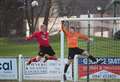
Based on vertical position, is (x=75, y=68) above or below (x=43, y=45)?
below

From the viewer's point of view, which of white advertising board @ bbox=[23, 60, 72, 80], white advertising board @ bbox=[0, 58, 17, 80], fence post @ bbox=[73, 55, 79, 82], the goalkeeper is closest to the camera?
fence post @ bbox=[73, 55, 79, 82]

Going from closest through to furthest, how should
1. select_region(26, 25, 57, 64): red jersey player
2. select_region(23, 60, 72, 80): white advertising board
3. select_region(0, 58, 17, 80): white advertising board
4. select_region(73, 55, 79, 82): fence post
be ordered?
select_region(73, 55, 79, 82): fence post
select_region(26, 25, 57, 64): red jersey player
select_region(23, 60, 72, 80): white advertising board
select_region(0, 58, 17, 80): white advertising board

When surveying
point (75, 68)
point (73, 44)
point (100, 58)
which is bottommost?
point (75, 68)

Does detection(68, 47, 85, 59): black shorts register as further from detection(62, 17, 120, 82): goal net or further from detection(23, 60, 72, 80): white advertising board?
detection(23, 60, 72, 80): white advertising board

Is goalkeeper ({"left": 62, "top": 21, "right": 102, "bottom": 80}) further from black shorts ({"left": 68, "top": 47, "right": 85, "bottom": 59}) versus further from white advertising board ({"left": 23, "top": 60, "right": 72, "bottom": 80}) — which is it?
white advertising board ({"left": 23, "top": 60, "right": 72, "bottom": 80})

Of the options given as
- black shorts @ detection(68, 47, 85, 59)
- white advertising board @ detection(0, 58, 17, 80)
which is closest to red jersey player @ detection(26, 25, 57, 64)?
white advertising board @ detection(0, 58, 17, 80)

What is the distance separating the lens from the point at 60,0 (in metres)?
59.6

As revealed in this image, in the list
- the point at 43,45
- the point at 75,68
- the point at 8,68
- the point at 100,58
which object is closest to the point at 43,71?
the point at 43,45

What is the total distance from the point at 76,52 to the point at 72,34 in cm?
62

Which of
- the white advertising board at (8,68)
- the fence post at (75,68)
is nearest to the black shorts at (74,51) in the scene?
the fence post at (75,68)

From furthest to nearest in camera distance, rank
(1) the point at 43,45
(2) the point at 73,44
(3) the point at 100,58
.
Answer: (1) the point at 43,45 → (3) the point at 100,58 → (2) the point at 73,44

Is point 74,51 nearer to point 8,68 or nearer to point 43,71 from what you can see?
point 43,71

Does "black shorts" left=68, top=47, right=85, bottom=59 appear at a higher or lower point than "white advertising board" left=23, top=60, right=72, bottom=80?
higher

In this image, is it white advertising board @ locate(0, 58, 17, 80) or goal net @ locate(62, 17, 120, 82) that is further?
white advertising board @ locate(0, 58, 17, 80)
